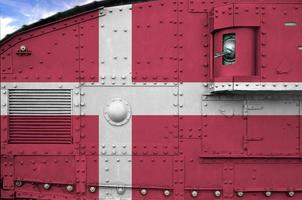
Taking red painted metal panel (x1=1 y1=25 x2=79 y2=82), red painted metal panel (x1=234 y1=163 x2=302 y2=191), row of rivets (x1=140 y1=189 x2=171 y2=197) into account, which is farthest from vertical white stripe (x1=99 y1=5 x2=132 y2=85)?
red painted metal panel (x1=234 y1=163 x2=302 y2=191)

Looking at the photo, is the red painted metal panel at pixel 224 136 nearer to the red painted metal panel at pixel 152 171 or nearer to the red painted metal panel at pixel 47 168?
the red painted metal panel at pixel 152 171

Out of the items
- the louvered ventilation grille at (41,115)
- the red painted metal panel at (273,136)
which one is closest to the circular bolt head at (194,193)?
the red painted metal panel at (273,136)

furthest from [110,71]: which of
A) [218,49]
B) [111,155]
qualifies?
[218,49]

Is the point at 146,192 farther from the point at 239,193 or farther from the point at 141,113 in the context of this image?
the point at 239,193

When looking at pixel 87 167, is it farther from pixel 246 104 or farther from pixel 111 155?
pixel 246 104

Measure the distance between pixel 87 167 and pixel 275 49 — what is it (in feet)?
8.06

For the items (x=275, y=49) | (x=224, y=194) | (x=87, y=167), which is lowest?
(x=224, y=194)

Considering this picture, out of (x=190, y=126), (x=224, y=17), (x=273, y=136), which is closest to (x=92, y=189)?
(x=190, y=126)

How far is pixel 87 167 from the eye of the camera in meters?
3.71

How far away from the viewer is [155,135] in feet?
12.1

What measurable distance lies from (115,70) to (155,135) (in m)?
0.88

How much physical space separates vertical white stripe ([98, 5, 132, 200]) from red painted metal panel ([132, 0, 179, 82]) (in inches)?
3.2

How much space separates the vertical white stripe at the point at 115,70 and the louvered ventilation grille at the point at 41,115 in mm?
419

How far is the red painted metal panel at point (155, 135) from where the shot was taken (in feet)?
12.1
